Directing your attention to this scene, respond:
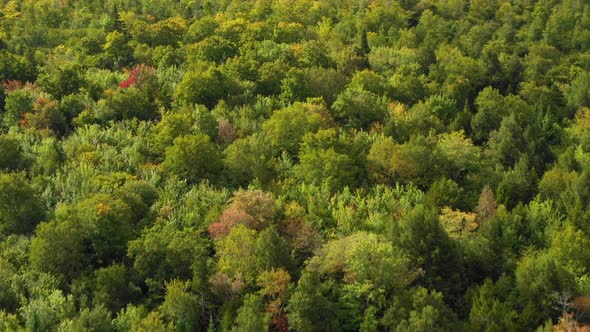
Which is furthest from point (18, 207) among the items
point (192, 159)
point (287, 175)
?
point (287, 175)

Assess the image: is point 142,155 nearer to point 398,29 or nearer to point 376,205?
point 376,205

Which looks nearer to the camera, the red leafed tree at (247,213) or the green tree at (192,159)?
the red leafed tree at (247,213)

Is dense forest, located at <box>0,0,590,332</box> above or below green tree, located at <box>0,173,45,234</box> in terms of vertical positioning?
below

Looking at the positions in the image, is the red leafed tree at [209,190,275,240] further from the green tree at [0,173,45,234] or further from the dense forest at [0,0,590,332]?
the green tree at [0,173,45,234]

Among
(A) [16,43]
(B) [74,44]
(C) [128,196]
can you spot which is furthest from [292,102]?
(A) [16,43]

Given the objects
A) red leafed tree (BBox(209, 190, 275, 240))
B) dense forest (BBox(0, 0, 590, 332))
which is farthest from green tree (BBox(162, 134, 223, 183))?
red leafed tree (BBox(209, 190, 275, 240))

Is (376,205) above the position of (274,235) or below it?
below

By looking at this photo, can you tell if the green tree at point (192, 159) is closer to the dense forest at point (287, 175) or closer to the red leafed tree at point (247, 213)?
the dense forest at point (287, 175)

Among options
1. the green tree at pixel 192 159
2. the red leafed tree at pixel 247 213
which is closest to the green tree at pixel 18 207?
the green tree at pixel 192 159
